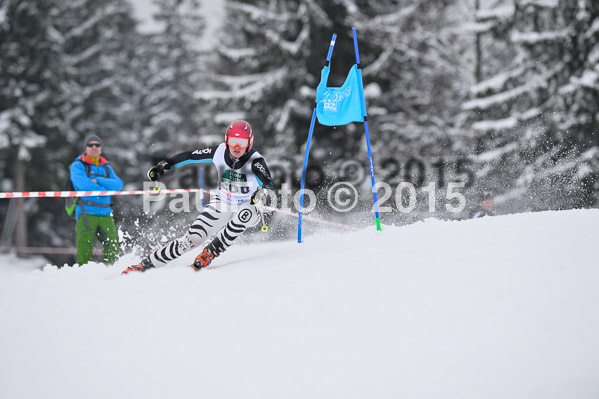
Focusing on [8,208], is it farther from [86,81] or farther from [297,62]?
[297,62]

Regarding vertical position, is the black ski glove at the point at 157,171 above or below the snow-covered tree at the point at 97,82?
below

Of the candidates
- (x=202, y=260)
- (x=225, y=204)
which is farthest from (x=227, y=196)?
(x=202, y=260)

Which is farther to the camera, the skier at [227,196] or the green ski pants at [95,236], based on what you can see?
the green ski pants at [95,236]

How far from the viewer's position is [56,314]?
381 centimetres

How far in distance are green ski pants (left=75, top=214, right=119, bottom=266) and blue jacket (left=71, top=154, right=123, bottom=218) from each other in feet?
0.33

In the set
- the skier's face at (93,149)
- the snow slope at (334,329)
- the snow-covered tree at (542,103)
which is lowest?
the snow slope at (334,329)

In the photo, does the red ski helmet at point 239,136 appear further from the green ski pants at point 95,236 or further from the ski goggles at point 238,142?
the green ski pants at point 95,236

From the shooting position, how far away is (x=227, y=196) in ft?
18.3

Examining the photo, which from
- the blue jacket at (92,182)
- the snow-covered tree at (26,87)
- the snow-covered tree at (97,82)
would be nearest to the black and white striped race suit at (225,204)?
the blue jacket at (92,182)

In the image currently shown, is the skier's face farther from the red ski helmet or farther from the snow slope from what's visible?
the snow slope

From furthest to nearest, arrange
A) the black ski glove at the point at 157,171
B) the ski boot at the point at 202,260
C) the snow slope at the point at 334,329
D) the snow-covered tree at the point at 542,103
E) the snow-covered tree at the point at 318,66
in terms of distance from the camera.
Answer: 1. the snow-covered tree at the point at 318,66
2. the snow-covered tree at the point at 542,103
3. the black ski glove at the point at 157,171
4. the ski boot at the point at 202,260
5. the snow slope at the point at 334,329

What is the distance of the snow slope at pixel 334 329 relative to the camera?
2750mm

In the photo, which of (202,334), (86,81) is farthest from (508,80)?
(86,81)

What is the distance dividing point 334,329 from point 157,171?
10.1 ft
